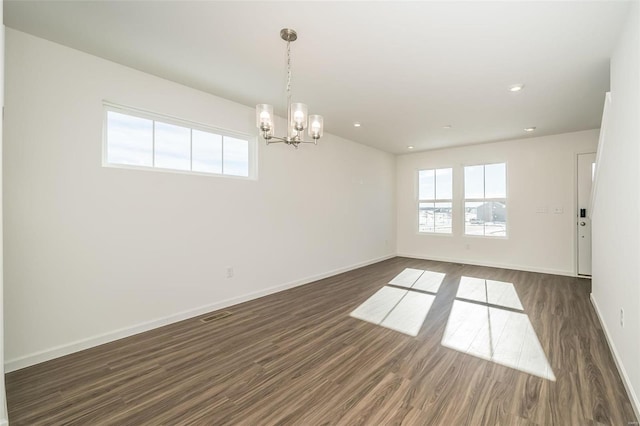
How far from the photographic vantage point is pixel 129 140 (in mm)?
2932

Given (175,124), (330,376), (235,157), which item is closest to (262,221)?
(235,157)

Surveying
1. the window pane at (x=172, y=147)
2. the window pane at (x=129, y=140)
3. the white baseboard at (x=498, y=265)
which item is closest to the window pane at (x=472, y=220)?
the white baseboard at (x=498, y=265)

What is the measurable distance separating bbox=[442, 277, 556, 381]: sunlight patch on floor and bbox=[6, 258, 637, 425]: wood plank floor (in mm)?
20

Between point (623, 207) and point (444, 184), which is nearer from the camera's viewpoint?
point (623, 207)

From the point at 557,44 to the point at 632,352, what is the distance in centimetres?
233

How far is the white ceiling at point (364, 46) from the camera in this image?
79.4 inches

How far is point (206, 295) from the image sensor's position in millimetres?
3469

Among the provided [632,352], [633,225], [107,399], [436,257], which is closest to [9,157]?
[107,399]

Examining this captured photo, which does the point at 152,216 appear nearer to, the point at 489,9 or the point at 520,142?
the point at 489,9

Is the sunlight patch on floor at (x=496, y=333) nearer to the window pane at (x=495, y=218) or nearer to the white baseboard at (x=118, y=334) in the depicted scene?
the window pane at (x=495, y=218)

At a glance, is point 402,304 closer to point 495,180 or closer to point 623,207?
point 623,207

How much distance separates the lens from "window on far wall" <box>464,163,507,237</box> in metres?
5.97

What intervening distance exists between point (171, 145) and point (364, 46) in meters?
2.28

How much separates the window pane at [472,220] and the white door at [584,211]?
1.57 metres
